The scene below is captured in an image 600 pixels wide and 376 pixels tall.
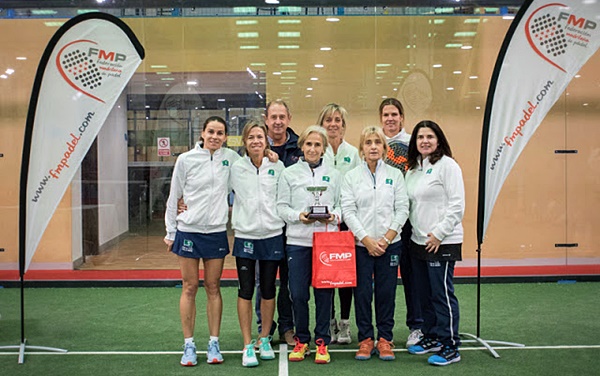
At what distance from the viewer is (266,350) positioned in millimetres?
4023

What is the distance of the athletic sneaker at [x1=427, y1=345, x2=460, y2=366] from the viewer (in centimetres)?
388

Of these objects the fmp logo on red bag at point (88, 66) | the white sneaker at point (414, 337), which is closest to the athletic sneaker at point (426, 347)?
the white sneaker at point (414, 337)

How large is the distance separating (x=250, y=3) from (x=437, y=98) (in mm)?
2232

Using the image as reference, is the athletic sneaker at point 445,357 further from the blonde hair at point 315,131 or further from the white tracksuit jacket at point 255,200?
the blonde hair at point 315,131

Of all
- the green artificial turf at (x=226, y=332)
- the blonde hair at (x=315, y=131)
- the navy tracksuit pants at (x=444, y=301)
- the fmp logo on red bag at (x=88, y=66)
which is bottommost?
the green artificial turf at (x=226, y=332)

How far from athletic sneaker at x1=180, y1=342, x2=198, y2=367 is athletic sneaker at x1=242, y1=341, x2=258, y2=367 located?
31 centimetres

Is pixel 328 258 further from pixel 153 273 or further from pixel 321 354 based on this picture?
pixel 153 273

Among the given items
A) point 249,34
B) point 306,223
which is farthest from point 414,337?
point 249,34

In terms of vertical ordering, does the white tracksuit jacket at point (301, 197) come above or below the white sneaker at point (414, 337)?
above

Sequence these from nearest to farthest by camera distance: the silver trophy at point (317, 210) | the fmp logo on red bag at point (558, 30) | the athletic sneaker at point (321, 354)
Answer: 1. the silver trophy at point (317, 210)
2. the athletic sneaker at point (321, 354)
3. the fmp logo on red bag at point (558, 30)

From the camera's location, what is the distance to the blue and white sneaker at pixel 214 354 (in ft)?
12.9

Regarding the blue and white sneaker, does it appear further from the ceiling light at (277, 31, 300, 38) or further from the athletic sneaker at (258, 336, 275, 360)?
the ceiling light at (277, 31, 300, 38)

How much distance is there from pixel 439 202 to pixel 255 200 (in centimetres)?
116

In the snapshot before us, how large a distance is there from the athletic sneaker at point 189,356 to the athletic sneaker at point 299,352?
0.60 m
